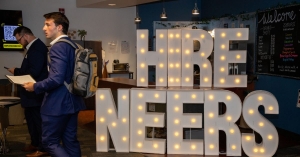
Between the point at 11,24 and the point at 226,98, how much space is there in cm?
553

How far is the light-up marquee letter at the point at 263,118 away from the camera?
4.07 meters

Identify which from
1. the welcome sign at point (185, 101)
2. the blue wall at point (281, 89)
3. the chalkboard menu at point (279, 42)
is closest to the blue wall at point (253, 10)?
the blue wall at point (281, 89)

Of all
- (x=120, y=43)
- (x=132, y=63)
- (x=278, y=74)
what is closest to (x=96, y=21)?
(x=120, y=43)

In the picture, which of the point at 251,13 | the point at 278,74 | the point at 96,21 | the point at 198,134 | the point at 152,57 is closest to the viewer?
the point at 152,57

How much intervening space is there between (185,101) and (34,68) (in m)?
1.78

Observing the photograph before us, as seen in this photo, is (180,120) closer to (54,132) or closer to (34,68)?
(54,132)

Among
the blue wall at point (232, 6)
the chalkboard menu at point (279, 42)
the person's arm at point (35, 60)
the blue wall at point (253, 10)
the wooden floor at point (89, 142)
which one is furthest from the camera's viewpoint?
the blue wall at point (232, 6)

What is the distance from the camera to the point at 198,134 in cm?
471

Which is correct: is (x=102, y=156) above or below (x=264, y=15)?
below

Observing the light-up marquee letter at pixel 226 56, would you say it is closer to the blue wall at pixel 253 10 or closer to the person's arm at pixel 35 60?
the blue wall at pixel 253 10

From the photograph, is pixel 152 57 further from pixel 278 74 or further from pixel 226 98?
pixel 278 74

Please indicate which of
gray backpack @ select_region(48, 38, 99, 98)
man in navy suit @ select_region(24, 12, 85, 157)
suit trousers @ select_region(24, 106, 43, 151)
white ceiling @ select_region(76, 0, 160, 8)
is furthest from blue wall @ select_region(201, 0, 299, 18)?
suit trousers @ select_region(24, 106, 43, 151)

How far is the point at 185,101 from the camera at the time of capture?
421cm

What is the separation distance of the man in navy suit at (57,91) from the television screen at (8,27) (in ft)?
16.6
